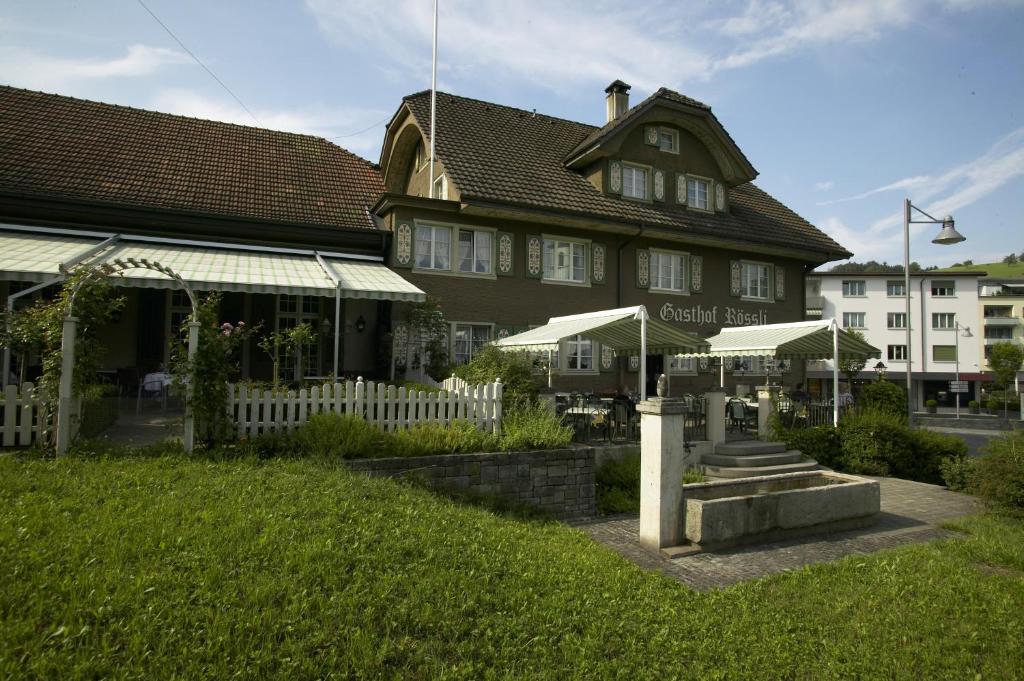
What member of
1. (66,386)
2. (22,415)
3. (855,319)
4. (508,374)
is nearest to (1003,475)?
(508,374)

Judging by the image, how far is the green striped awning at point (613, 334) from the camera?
11.2 m

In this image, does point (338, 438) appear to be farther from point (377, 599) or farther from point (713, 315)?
point (713, 315)

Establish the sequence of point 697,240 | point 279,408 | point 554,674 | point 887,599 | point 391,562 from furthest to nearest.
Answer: point 697,240
point 279,408
point 887,599
point 391,562
point 554,674

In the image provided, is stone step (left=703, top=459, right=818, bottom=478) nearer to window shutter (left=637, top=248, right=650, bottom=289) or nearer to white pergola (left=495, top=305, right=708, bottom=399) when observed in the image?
white pergola (left=495, top=305, right=708, bottom=399)

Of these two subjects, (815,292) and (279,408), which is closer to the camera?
(279,408)

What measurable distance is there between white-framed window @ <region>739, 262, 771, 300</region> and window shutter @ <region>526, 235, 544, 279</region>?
7675 millimetres

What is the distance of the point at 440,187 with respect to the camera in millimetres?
16141

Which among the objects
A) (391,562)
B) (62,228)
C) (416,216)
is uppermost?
(416,216)

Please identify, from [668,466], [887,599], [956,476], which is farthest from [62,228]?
[956,476]

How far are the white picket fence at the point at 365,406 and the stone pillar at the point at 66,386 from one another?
66.6 inches

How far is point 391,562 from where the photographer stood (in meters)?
4.80

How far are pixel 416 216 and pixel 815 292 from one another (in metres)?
47.7

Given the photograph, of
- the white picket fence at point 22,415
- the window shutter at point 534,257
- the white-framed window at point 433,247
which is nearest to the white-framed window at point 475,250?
the white-framed window at point 433,247

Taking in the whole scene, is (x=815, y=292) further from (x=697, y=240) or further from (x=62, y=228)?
(x=62, y=228)
